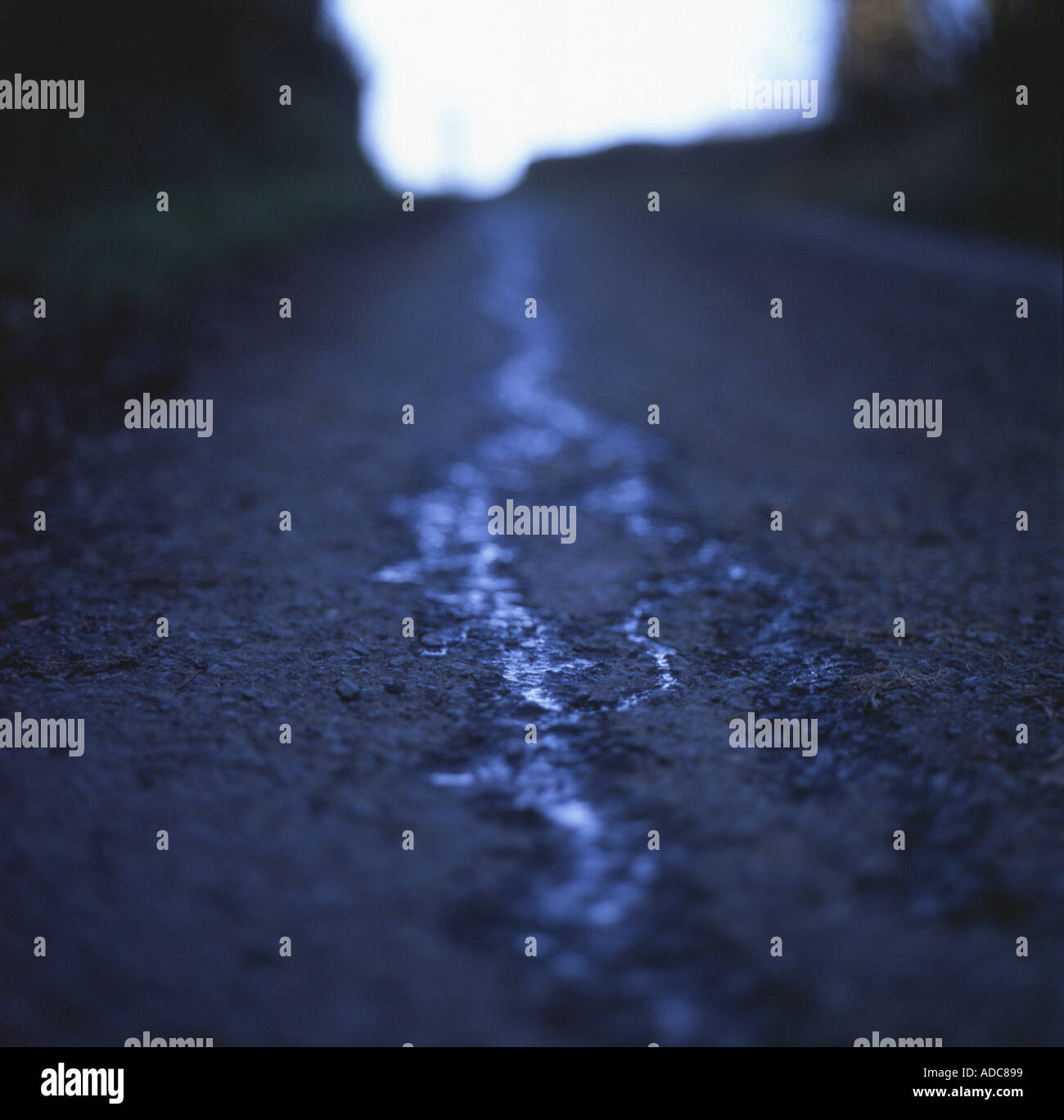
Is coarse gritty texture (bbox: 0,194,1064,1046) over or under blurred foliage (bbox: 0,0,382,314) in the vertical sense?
under

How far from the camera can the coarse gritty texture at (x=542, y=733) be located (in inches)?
73.8

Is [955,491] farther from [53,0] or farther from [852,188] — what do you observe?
[852,188]

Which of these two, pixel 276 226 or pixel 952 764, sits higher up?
pixel 276 226

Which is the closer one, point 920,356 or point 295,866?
point 295,866

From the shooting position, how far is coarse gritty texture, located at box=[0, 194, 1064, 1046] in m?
1.87

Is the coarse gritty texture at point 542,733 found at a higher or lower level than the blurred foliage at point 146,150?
lower

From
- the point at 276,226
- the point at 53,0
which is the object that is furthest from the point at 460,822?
the point at 276,226

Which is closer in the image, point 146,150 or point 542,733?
point 542,733

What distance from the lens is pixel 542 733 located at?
276cm

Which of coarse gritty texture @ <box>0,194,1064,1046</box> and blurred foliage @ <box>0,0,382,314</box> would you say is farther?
blurred foliage @ <box>0,0,382,314</box>

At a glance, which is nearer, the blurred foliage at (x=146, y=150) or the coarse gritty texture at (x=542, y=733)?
the coarse gritty texture at (x=542, y=733)

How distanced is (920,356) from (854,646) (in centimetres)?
499

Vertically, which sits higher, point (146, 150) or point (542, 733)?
point (146, 150)

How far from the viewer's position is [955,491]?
4766 mm
